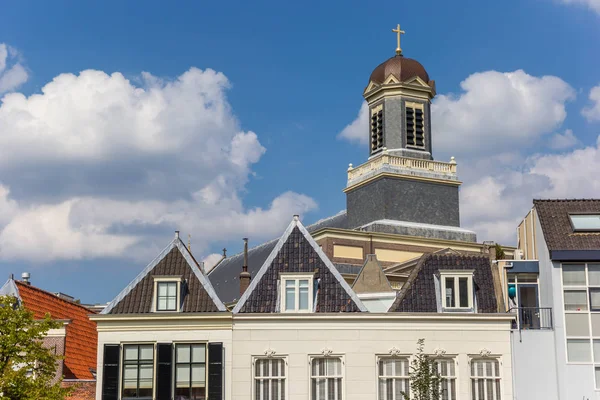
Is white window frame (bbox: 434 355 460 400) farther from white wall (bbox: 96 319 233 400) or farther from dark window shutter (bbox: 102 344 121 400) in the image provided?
dark window shutter (bbox: 102 344 121 400)

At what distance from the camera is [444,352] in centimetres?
3747

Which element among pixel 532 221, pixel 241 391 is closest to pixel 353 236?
pixel 532 221

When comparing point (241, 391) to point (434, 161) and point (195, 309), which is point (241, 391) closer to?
point (195, 309)

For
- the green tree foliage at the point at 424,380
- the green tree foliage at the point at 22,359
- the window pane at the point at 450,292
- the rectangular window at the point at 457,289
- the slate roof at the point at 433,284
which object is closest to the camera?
the green tree foliage at the point at 22,359

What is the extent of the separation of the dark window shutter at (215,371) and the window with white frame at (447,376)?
8.51 m

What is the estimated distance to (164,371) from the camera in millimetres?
36500

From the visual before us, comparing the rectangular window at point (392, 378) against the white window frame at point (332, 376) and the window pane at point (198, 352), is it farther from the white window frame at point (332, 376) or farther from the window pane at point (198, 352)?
the window pane at point (198, 352)

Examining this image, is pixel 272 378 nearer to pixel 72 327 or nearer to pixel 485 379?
pixel 485 379

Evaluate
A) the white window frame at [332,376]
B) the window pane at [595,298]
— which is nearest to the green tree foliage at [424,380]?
the white window frame at [332,376]

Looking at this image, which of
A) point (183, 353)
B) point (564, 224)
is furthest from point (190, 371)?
point (564, 224)

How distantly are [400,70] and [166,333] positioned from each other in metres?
49.0

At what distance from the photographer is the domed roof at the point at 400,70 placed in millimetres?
81125

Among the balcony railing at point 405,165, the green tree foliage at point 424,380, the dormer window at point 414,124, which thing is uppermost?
the dormer window at point 414,124

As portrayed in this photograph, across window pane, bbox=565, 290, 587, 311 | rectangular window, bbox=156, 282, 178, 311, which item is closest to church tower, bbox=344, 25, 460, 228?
window pane, bbox=565, 290, 587, 311
